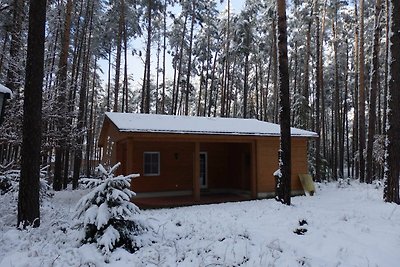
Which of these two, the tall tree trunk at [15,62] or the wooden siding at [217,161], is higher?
the tall tree trunk at [15,62]

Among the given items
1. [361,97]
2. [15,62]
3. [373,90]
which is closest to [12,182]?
[15,62]

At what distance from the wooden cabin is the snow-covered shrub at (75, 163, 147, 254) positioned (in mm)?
5659

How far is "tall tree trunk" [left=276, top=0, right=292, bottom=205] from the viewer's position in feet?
37.1

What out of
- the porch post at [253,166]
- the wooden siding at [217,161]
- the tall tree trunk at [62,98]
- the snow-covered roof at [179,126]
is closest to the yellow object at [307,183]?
the wooden siding at [217,161]

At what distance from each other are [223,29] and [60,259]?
27.3 metres

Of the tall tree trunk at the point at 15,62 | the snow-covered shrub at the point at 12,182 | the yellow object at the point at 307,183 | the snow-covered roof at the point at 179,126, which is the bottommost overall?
the yellow object at the point at 307,183

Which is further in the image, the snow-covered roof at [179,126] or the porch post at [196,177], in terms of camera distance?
the porch post at [196,177]

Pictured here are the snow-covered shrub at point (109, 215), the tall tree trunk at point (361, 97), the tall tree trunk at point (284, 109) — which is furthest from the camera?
the tall tree trunk at point (361, 97)

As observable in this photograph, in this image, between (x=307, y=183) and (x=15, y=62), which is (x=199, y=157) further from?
(x=15, y=62)

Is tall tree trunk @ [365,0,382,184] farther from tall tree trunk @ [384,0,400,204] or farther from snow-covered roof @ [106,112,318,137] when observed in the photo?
tall tree trunk @ [384,0,400,204]

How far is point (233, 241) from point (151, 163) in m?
8.31

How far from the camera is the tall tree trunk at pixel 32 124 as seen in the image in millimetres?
7250

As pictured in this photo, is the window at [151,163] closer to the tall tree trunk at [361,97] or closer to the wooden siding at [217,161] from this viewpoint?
the wooden siding at [217,161]

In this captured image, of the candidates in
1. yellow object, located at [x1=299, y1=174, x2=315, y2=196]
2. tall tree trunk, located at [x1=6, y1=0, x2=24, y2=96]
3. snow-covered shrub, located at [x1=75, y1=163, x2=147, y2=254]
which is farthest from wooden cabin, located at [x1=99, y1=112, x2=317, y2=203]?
snow-covered shrub, located at [x1=75, y1=163, x2=147, y2=254]
